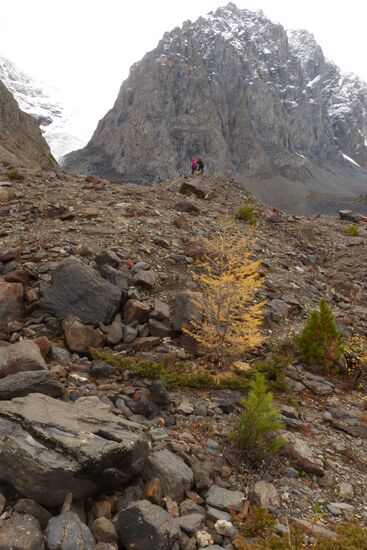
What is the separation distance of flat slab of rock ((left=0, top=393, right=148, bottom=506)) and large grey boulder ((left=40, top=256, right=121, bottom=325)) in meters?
4.37

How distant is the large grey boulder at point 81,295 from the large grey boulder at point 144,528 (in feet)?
19.3

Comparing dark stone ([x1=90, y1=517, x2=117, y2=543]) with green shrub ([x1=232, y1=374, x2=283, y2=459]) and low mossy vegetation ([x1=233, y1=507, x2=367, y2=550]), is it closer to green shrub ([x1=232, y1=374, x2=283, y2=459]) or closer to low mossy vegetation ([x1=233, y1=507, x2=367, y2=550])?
low mossy vegetation ([x1=233, y1=507, x2=367, y2=550])

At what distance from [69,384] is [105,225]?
844 cm

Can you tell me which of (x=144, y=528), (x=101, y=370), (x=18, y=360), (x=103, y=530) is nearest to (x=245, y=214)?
(x=101, y=370)

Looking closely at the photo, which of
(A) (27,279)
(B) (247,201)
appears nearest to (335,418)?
(A) (27,279)

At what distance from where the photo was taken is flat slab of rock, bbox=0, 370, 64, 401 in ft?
20.9

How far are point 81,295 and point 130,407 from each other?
12.8 ft

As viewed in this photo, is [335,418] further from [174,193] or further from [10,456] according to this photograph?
[174,193]

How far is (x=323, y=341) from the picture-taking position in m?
10.8

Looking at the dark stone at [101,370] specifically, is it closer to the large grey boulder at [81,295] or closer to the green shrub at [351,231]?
the large grey boulder at [81,295]

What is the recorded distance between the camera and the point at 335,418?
8859 mm

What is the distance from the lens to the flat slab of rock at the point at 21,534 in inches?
162

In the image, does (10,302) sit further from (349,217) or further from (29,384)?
(349,217)

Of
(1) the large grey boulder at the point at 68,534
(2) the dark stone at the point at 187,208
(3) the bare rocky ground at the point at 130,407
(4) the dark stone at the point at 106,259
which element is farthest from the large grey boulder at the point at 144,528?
(2) the dark stone at the point at 187,208
